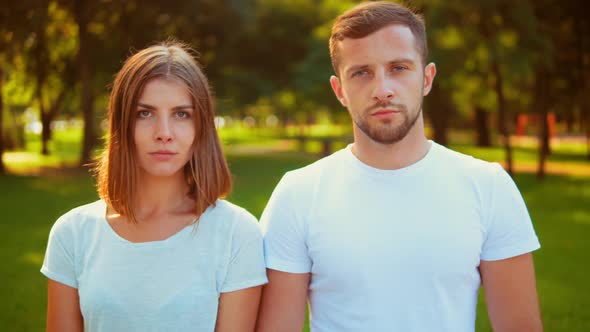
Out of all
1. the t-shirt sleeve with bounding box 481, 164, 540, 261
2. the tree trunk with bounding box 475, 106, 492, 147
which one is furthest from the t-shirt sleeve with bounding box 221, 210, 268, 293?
the tree trunk with bounding box 475, 106, 492, 147

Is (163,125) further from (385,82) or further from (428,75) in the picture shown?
(428,75)

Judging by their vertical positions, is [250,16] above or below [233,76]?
above

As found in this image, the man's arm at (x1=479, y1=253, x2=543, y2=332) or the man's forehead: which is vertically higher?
the man's forehead

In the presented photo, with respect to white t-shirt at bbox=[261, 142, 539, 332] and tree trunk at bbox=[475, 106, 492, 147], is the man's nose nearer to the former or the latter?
white t-shirt at bbox=[261, 142, 539, 332]

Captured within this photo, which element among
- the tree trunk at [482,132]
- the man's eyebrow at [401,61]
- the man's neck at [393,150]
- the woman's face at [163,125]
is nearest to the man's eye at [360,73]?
the man's eyebrow at [401,61]

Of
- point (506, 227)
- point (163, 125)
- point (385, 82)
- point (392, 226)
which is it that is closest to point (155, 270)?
point (163, 125)

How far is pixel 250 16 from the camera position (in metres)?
38.4

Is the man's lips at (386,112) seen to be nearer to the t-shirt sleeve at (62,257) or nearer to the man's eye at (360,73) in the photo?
the man's eye at (360,73)

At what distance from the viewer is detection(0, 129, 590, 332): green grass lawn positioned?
751 centimetres

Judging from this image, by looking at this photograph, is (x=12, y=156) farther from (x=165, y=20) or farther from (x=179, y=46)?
(x=179, y=46)

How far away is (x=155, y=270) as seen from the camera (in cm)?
309

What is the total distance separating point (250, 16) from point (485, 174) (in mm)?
36451

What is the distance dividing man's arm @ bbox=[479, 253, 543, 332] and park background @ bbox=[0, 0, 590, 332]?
12.3 ft

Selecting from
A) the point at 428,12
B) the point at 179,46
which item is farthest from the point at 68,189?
the point at 179,46
